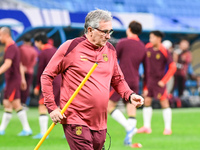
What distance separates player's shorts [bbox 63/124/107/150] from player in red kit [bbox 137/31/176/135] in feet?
22.1

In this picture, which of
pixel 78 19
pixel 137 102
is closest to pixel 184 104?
pixel 78 19

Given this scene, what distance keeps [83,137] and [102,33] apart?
100cm

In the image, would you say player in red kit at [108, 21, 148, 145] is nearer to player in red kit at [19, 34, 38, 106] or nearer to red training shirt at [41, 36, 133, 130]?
red training shirt at [41, 36, 133, 130]

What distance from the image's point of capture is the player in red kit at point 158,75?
12.4m

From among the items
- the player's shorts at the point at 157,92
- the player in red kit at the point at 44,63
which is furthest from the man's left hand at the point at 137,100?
the player's shorts at the point at 157,92

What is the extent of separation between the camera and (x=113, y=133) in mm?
12672

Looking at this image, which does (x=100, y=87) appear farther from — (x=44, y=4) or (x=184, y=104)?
(x=44, y=4)

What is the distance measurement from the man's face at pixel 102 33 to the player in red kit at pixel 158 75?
6.80 meters

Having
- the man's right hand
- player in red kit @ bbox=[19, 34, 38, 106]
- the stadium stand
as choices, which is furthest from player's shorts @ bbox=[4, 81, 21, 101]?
the stadium stand

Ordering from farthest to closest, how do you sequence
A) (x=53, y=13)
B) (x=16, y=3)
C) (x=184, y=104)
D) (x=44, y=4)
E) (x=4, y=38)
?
(x=44, y=4) → (x=16, y=3) → (x=184, y=104) → (x=53, y=13) → (x=4, y=38)

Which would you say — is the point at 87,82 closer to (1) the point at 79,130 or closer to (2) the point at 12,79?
(1) the point at 79,130

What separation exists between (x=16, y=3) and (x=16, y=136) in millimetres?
15672

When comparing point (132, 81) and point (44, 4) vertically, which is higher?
point (132, 81)

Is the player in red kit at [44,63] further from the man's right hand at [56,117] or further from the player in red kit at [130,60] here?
the man's right hand at [56,117]
